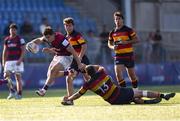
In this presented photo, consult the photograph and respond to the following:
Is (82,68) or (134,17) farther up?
(82,68)

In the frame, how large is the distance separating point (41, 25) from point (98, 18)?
4.71 meters

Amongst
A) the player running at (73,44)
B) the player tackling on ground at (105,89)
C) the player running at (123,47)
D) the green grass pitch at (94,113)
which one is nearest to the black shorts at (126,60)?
the player running at (123,47)

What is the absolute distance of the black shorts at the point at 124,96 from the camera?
16.5 metres

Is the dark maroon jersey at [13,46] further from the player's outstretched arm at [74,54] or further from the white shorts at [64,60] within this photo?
the player's outstretched arm at [74,54]

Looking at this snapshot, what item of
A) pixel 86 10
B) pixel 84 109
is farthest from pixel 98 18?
pixel 84 109

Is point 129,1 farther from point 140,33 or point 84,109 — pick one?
point 84,109

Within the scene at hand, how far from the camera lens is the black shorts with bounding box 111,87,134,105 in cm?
1655

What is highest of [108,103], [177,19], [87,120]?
[87,120]

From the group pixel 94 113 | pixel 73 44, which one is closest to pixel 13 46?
pixel 73 44

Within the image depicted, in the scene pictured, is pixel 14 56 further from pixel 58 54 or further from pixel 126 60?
pixel 58 54

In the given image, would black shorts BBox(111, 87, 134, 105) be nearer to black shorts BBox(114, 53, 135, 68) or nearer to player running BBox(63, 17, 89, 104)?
player running BBox(63, 17, 89, 104)

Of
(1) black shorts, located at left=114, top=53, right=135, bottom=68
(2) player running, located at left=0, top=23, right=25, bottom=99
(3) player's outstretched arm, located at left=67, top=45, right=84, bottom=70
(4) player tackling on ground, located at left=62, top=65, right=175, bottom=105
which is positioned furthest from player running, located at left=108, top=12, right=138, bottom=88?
(2) player running, located at left=0, top=23, right=25, bottom=99

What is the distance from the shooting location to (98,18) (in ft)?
125

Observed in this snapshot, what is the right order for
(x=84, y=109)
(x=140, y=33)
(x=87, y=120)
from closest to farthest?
1. (x=87, y=120)
2. (x=84, y=109)
3. (x=140, y=33)
